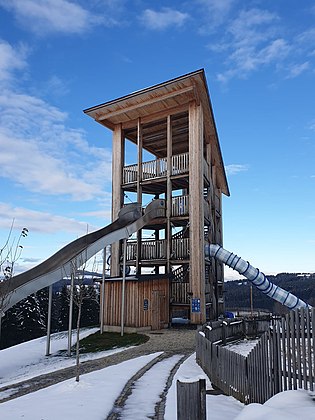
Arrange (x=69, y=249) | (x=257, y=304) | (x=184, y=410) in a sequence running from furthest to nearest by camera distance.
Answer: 1. (x=257, y=304)
2. (x=69, y=249)
3. (x=184, y=410)

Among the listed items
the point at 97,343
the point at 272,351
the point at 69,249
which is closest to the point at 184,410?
the point at 272,351

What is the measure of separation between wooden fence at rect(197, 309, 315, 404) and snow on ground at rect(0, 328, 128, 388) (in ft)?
20.8

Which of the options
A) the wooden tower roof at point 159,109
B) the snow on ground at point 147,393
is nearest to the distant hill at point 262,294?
the wooden tower roof at point 159,109

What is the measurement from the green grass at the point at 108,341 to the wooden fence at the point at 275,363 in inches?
339

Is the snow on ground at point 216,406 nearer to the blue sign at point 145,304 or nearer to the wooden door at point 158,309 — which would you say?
the blue sign at point 145,304

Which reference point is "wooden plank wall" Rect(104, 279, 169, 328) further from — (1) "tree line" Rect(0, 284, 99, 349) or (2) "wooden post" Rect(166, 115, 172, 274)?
(1) "tree line" Rect(0, 284, 99, 349)

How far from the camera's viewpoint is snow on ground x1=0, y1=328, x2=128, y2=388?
40.4 feet

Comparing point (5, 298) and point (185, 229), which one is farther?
point (185, 229)

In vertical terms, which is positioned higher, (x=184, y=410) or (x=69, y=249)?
(x=69, y=249)

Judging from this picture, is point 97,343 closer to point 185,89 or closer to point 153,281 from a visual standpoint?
point 153,281

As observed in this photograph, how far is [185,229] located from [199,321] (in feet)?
21.6

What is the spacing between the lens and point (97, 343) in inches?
690

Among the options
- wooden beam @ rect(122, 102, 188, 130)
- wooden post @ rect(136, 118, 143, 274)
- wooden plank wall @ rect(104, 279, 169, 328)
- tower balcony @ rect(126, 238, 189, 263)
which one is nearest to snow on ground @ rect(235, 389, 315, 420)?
wooden plank wall @ rect(104, 279, 169, 328)

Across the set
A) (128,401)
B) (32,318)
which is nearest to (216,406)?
(128,401)
